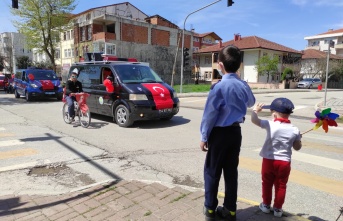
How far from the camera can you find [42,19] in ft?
122

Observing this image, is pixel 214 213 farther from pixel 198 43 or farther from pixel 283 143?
pixel 198 43

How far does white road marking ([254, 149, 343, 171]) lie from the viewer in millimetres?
5484

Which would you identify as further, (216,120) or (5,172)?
(5,172)

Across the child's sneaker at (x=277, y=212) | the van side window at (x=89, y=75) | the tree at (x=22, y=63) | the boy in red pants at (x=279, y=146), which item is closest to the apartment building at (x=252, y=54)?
the van side window at (x=89, y=75)

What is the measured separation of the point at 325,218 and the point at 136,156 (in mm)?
3606

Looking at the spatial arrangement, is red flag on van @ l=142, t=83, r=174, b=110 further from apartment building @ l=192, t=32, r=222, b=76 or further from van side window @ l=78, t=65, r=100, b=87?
apartment building @ l=192, t=32, r=222, b=76

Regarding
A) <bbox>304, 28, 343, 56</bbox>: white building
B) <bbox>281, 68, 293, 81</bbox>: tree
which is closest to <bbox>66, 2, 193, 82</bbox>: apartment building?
<bbox>281, 68, 293, 81</bbox>: tree

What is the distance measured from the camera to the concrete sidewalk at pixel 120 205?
322 centimetres

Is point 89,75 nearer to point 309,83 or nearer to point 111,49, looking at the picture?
point 111,49

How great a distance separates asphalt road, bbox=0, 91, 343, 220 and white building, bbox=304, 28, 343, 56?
71.1 meters

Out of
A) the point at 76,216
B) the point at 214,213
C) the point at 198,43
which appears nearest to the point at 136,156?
the point at 76,216

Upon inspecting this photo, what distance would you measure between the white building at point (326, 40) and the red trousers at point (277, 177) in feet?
249

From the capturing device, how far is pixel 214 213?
3.01 metres

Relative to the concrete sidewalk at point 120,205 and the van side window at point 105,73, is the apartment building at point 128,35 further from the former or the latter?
the concrete sidewalk at point 120,205
